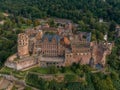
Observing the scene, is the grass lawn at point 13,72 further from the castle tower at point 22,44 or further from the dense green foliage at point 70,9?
the dense green foliage at point 70,9

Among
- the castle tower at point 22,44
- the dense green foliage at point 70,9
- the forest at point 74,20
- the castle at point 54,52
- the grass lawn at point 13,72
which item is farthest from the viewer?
the dense green foliage at point 70,9

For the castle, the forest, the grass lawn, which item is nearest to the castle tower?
the castle

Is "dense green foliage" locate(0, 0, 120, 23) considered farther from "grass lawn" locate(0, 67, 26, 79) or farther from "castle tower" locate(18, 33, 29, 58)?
"grass lawn" locate(0, 67, 26, 79)

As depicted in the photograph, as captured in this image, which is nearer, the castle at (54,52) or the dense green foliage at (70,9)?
the castle at (54,52)

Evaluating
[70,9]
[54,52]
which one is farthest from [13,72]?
[70,9]

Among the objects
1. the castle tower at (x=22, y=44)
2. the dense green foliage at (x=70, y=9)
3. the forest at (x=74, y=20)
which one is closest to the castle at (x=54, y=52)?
the castle tower at (x=22, y=44)

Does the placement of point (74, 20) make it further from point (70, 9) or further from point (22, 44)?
point (22, 44)
